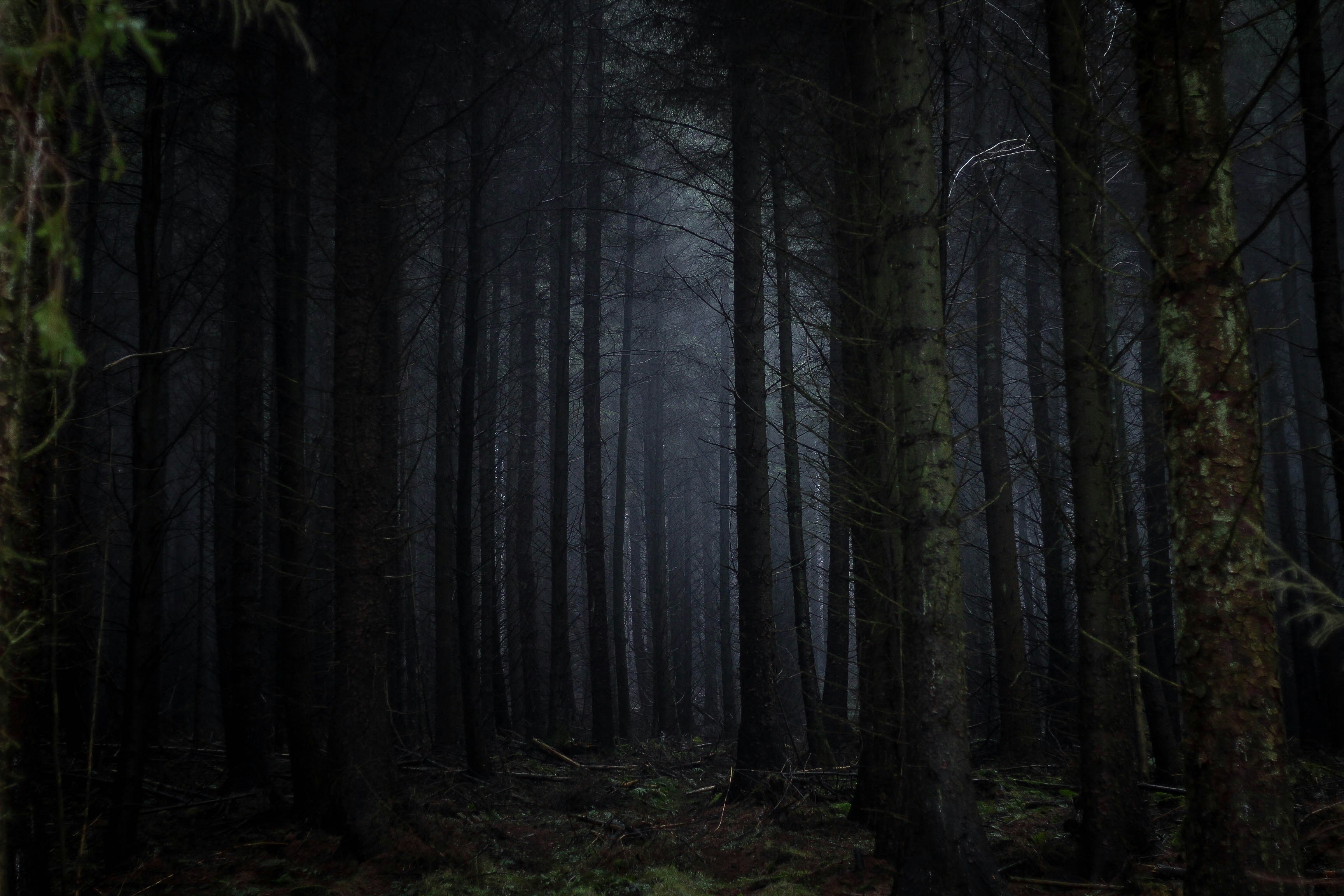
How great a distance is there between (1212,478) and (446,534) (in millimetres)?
10060

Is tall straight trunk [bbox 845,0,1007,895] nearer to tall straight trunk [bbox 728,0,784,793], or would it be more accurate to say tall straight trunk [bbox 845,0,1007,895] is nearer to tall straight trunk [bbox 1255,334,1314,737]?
tall straight trunk [bbox 728,0,784,793]

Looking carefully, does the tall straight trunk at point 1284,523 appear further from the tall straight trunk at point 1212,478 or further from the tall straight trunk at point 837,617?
the tall straight trunk at point 1212,478

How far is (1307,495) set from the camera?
13.3 m

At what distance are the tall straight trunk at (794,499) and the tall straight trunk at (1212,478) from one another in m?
3.04

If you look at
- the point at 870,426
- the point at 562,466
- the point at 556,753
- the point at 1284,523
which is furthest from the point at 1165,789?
the point at 1284,523

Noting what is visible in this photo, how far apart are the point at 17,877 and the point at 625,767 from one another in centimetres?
931

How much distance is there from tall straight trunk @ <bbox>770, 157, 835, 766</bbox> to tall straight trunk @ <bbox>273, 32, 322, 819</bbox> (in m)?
4.63

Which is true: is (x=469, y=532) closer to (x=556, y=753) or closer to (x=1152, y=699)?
(x=556, y=753)

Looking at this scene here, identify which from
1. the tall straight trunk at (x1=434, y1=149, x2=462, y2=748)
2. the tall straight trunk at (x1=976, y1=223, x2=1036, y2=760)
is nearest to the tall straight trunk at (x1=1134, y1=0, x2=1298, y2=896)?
the tall straight trunk at (x1=976, y1=223, x2=1036, y2=760)

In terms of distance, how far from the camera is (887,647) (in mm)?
6352

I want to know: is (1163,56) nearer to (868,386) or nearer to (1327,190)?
(868,386)

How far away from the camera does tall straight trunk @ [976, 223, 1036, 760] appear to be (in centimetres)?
1038

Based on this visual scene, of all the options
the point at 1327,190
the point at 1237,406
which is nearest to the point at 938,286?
the point at 1237,406

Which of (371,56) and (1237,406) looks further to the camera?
(371,56)
